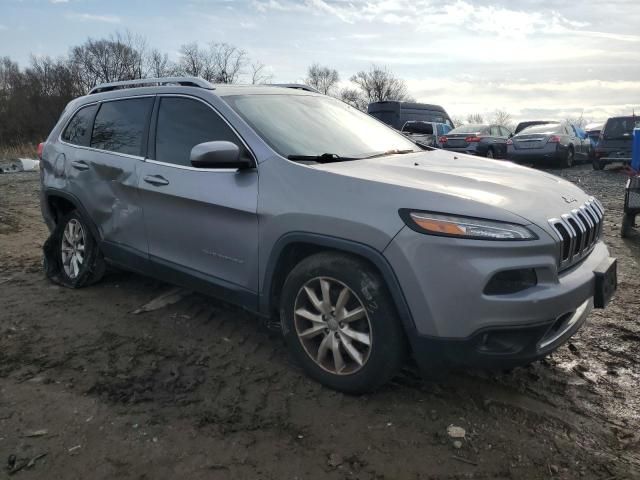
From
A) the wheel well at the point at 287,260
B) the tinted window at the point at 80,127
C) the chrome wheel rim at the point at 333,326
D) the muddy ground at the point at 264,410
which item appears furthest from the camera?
the tinted window at the point at 80,127

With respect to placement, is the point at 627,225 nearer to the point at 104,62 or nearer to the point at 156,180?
the point at 156,180

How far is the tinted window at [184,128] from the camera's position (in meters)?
3.48

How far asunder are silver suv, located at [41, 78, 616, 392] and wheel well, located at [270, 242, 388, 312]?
13 millimetres

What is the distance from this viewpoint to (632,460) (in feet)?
7.97

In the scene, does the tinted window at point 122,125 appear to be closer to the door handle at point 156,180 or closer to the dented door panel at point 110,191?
the dented door panel at point 110,191

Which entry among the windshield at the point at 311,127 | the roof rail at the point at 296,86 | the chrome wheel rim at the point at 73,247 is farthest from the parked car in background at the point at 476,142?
the chrome wheel rim at the point at 73,247

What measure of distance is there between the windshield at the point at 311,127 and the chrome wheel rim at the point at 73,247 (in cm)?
215

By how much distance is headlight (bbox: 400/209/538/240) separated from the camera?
96.7 inches

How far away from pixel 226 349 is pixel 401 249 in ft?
5.25

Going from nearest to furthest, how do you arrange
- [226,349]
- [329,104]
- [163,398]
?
[163,398] → [226,349] → [329,104]

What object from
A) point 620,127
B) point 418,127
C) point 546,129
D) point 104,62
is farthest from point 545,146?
point 104,62

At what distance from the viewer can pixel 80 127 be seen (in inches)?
185

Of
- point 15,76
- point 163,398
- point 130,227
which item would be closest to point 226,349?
point 163,398

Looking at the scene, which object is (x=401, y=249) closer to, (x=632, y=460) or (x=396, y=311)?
(x=396, y=311)
